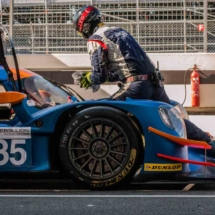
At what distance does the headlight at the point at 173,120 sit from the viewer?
6.90 meters

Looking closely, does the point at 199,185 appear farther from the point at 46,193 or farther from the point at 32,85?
the point at 32,85

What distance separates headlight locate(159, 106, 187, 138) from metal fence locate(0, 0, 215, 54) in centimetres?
826

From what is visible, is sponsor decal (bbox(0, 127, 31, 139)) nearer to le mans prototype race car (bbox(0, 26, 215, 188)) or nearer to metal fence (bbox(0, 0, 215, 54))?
le mans prototype race car (bbox(0, 26, 215, 188))

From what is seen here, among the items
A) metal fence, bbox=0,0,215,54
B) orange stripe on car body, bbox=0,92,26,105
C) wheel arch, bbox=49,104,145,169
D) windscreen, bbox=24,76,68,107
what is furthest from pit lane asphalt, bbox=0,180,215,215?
metal fence, bbox=0,0,215,54

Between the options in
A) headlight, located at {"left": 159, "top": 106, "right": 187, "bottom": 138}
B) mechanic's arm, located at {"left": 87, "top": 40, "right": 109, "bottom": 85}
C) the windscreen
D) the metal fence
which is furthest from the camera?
the metal fence

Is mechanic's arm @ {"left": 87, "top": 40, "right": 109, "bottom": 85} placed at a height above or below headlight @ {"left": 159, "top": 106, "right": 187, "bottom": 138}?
above

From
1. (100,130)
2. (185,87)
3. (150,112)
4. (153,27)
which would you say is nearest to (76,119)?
(100,130)

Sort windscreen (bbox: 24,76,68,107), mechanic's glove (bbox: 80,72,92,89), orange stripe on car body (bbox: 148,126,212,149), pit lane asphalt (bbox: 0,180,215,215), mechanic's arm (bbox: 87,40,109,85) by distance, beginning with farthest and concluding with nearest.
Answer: windscreen (bbox: 24,76,68,107), mechanic's glove (bbox: 80,72,92,89), mechanic's arm (bbox: 87,40,109,85), orange stripe on car body (bbox: 148,126,212,149), pit lane asphalt (bbox: 0,180,215,215)

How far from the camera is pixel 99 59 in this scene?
24.1ft

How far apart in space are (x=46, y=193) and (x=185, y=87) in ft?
26.3

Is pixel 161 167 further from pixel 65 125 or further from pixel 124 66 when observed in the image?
pixel 124 66

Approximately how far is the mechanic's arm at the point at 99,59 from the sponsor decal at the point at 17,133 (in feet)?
3.04

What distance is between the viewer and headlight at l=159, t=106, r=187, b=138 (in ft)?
22.6

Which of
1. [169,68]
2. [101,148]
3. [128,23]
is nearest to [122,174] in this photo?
[101,148]
